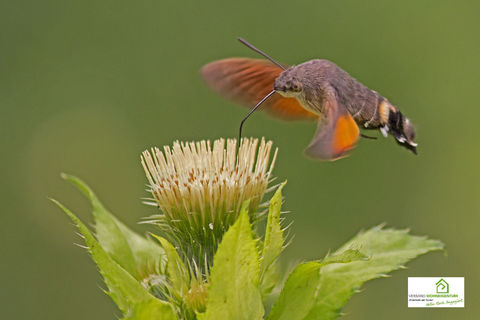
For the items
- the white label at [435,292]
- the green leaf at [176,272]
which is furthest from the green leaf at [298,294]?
the white label at [435,292]

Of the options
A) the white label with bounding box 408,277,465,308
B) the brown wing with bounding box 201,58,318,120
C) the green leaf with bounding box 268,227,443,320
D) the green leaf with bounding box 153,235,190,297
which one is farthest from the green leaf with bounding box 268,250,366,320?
the white label with bounding box 408,277,465,308

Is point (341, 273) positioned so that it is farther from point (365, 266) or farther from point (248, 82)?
point (248, 82)

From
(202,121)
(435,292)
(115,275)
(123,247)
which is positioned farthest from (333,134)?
(202,121)

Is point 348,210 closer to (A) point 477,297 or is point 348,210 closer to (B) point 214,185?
(A) point 477,297

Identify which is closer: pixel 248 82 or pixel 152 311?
pixel 152 311

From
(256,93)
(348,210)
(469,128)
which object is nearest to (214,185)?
(256,93)

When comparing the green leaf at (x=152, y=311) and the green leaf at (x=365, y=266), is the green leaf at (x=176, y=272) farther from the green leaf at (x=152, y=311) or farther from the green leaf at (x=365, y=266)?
the green leaf at (x=365, y=266)
